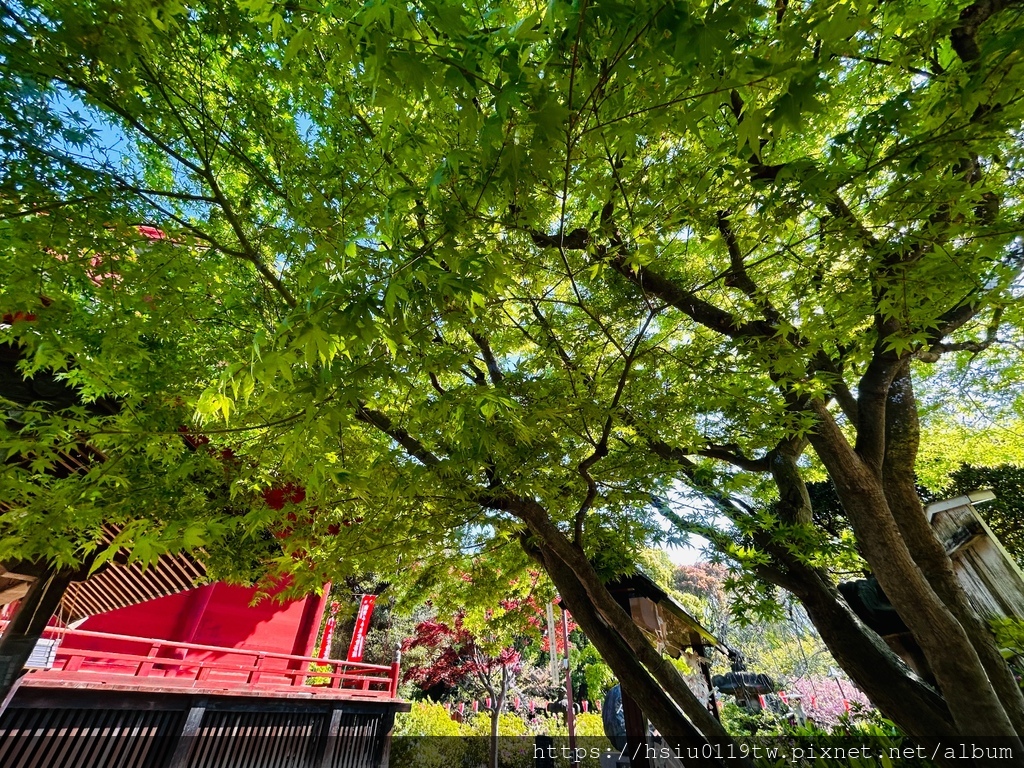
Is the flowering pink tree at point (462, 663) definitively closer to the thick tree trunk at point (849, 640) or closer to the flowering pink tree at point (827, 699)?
the flowering pink tree at point (827, 699)

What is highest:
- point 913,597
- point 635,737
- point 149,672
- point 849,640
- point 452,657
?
point 452,657

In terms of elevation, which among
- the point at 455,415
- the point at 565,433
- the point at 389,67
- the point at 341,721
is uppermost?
the point at 565,433

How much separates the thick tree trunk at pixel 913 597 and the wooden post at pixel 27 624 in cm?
776

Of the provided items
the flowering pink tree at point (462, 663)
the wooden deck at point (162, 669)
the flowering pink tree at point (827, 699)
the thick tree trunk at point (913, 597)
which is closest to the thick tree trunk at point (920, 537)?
the thick tree trunk at point (913, 597)

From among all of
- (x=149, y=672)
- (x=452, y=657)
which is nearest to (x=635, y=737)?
(x=149, y=672)

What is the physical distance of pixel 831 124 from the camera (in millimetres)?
4945

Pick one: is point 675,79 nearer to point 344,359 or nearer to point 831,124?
point 344,359

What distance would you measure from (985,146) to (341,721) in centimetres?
1317

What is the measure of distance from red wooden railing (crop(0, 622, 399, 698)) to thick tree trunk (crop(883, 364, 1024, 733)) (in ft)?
32.6

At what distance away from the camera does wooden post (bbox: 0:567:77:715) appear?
177 inches

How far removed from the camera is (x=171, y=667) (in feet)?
28.6

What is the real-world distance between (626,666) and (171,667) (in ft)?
30.4

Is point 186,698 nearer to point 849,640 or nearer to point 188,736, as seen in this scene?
point 188,736

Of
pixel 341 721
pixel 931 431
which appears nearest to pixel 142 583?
pixel 341 721
